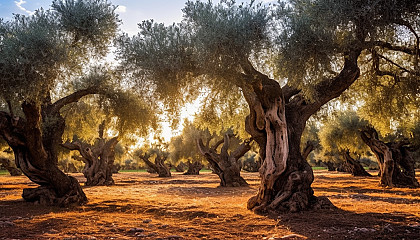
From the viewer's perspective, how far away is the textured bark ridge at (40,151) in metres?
10.9

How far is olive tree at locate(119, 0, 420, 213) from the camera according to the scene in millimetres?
8695

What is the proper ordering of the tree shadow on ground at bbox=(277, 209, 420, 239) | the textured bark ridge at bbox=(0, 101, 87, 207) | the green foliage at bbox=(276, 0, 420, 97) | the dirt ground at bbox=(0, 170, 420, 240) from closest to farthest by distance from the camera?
the tree shadow on ground at bbox=(277, 209, 420, 239) < the dirt ground at bbox=(0, 170, 420, 240) < the green foliage at bbox=(276, 0, 420, 97) < the textured bark ridge at bbox=(0, 101, 87, 207)

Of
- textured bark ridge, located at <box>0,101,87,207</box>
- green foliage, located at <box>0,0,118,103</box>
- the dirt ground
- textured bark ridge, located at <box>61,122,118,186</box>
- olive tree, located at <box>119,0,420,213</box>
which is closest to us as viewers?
the dirt ground

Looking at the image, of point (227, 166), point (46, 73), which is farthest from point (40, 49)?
point (227, 166)

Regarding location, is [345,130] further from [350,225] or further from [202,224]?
[202,224]

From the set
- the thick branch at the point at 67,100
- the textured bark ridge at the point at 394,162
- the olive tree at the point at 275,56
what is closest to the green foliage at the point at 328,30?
the olive tree at the point at 275,56

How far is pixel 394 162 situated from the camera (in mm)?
21641

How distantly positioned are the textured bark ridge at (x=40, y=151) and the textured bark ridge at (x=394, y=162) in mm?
18902

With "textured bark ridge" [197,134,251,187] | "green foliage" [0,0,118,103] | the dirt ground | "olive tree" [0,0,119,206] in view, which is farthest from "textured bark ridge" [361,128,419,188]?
"green foliage" [0,0,118,103]

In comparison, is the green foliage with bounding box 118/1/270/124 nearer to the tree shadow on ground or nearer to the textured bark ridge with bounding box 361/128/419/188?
the tree shadow on ground

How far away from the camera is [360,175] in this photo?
1538 inches

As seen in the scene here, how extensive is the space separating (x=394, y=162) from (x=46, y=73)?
21.8 meters

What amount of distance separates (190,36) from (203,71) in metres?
1.34

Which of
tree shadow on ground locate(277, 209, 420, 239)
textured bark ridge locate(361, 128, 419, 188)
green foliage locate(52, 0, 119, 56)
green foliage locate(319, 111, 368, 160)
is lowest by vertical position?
tree shadow on ground locate(277, 209, 420, 239)
